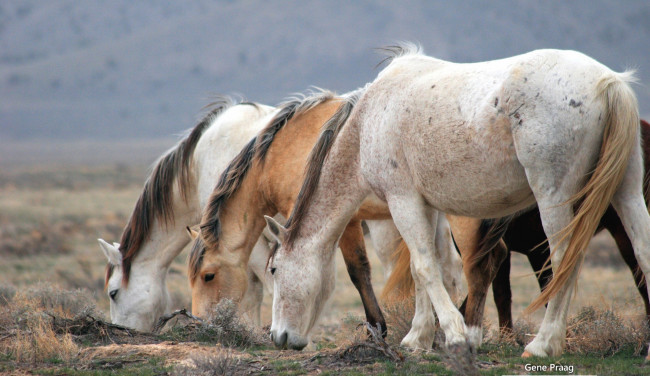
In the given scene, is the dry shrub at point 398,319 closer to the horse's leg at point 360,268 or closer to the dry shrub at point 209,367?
the horse's leg at point 360,268

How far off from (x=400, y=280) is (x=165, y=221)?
2.54 metres

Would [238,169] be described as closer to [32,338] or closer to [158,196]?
[158,196]

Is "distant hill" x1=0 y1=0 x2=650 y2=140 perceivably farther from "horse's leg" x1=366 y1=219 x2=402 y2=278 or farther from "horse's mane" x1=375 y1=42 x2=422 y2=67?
"horse's mane" x1=375 y1=42 x2=422 y2=67

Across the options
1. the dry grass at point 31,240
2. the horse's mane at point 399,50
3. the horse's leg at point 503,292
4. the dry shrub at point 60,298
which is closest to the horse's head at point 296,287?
the horse's mane at point 399,50

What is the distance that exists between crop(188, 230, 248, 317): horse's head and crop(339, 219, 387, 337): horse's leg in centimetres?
100

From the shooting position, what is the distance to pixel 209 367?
4285 mm

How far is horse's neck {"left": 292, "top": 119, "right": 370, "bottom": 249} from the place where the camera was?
532 centimetres

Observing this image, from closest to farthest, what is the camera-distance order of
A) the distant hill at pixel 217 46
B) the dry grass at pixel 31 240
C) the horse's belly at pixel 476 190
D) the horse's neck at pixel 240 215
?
the horse's belly at pixel 476 190 < the horse's neck at pixel 240 215 < the dry grass at pixel 31 240 < the distant hill at pixel 217 46

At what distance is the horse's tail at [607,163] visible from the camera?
402 centimetres

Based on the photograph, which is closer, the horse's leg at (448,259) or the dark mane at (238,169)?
the horse's leg at (448,259)

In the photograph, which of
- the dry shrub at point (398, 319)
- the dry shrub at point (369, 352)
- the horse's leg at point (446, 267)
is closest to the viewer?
the dry shrub at point (369, 352)

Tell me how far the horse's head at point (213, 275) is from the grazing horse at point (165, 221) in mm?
695

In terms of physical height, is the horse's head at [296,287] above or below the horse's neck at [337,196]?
below

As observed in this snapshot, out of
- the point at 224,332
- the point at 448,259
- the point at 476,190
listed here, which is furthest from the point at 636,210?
the point at 224,332
